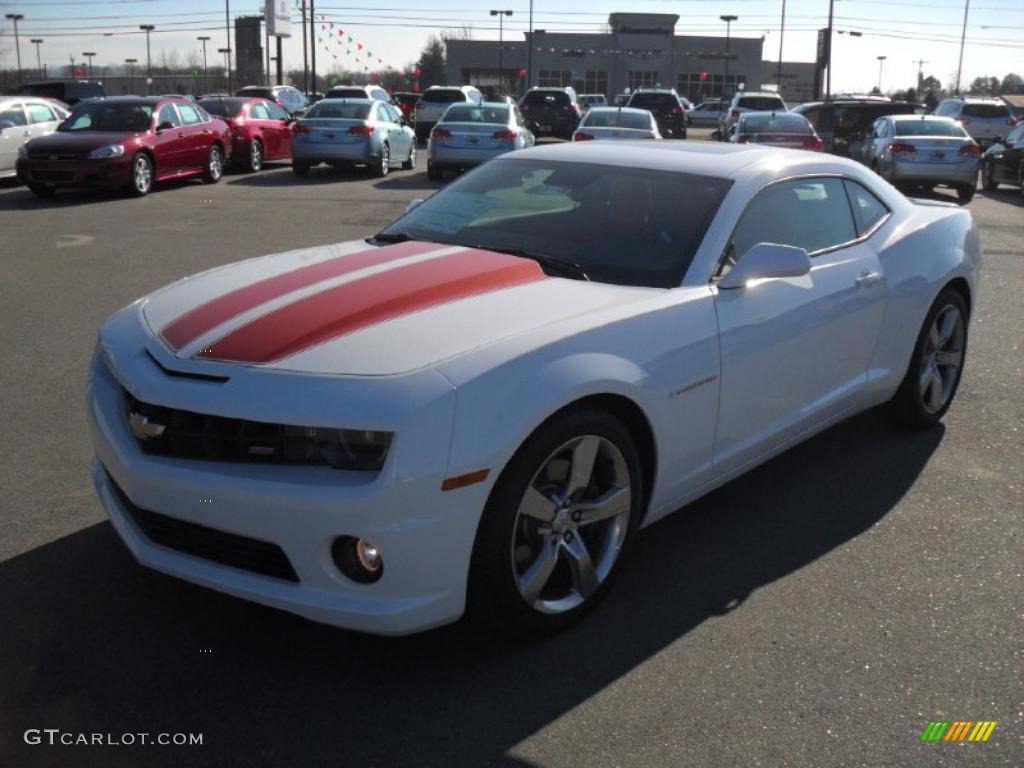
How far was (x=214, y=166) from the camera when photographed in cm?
1872

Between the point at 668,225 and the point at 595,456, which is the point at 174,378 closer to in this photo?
the point at 595,456

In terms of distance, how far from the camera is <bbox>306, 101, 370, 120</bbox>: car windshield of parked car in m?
20.5

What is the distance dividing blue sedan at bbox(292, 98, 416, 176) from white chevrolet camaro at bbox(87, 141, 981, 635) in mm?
15774

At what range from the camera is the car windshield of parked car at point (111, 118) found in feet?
54.4

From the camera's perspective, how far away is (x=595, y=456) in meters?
3.36

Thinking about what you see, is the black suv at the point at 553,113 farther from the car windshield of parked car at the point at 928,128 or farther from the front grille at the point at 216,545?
the front grille at the point at 216,545

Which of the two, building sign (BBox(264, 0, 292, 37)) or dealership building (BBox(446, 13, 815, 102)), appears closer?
building sign (BBox(264, 0, 292, 37))

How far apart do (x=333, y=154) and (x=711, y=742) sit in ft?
60.4

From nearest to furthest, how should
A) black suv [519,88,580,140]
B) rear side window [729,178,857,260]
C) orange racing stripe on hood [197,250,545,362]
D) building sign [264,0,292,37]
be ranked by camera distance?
orange racing stripe on hood [197,250,545,362]
rear side window [729,178,857,260]
black suv [519,88,580,140]
building sign [264,0,292,37]

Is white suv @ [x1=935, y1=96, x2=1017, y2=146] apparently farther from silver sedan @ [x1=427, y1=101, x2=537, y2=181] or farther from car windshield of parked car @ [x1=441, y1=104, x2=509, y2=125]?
silver sedan @ [x1=427, y1=101, x2=537, y2=181]

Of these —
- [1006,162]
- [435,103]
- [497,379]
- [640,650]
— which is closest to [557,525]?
[640,650]

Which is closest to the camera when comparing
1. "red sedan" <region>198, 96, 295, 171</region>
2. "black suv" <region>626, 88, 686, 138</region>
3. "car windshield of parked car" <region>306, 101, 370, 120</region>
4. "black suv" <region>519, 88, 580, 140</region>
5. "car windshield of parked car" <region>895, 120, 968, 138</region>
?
"car windshield of parked car" <region>895, 120, 968, 138</region>

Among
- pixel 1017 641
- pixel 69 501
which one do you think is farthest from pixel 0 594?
pixel 1017 641

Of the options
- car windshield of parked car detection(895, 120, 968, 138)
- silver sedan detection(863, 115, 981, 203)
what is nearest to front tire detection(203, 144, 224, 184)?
silver sedan detection(863, 115, 981, 203)
